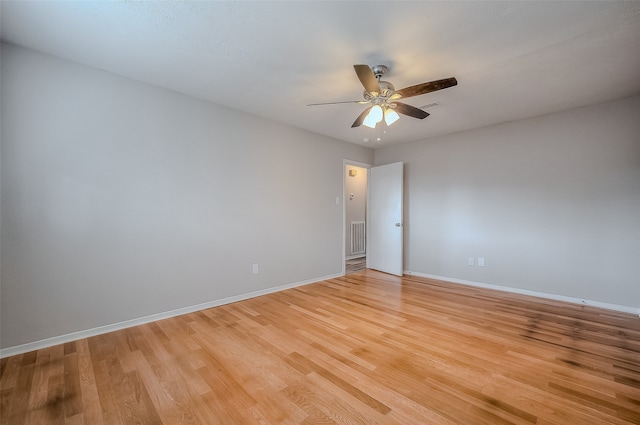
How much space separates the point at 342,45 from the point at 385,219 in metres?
3.36

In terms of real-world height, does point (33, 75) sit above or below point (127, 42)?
below

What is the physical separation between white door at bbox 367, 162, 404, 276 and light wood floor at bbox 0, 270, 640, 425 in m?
1.80

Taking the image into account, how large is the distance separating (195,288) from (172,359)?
41.5 inches

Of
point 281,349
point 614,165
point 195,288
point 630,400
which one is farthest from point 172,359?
point 614,165

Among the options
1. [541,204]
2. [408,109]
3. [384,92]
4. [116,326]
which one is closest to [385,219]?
[541,204]

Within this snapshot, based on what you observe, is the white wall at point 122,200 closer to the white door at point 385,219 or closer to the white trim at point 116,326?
the white trim at point 116,326

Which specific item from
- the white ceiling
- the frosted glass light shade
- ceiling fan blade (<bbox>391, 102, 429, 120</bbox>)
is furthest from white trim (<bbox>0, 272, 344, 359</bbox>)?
ceiling fan blade (<bbox>391, 102, 429, 120</bbox>)

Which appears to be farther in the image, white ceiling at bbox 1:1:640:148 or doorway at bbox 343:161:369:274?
doorway at bbox 343:161:369:274

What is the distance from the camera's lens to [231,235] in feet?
10.7

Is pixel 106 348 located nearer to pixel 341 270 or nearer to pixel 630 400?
pixel 341 270

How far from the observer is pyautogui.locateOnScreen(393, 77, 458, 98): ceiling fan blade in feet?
6.51

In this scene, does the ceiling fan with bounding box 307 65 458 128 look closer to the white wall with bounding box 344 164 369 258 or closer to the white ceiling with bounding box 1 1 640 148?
the white ceiling with bounding box 1 1 640 148

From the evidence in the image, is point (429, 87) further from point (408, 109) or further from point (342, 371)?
point (342, 371)

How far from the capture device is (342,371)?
184 centimetres
